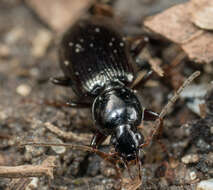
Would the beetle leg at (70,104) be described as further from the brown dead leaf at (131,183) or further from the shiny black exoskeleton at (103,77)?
the brown dead leaf at (131,183)

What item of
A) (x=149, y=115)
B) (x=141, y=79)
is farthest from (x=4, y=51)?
(x=149, y=115)

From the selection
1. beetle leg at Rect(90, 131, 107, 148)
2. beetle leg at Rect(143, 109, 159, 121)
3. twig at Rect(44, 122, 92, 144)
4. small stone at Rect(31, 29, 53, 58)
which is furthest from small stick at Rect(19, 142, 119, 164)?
small stone at Rect(31, 29, 53, 58)

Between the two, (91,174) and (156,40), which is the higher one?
(156,40)

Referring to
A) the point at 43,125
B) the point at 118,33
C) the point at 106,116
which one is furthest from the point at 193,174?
the point at 118,33

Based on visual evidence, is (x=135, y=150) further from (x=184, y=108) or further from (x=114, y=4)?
(x=114, y=4)

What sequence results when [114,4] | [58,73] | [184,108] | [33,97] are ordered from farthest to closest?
[114,4] → [58,73] → [33,97] → [184,108]

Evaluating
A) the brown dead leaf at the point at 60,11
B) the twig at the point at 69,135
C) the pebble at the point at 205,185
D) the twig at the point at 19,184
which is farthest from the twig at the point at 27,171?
the brown dead leaf at the point at 60,11

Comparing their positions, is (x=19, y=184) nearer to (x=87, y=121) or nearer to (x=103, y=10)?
(x=87, y=121)
